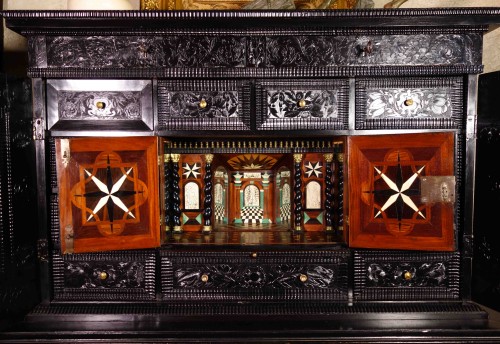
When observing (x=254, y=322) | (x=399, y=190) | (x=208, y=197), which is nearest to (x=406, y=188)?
(x=399, y=190)

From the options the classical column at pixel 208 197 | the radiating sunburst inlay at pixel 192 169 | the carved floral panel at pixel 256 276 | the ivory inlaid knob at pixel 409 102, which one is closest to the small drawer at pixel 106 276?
the carved floral panel at pixel 256 276

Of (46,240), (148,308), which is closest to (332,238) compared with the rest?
(148,308)

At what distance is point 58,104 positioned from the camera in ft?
5.63

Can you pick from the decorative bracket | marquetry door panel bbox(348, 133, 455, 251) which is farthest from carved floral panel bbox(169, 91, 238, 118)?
the decorative bracket

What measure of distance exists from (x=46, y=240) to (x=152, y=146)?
2.05 feet

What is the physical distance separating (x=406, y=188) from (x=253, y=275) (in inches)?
30.6

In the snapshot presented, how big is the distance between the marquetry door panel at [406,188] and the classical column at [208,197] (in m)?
0.79

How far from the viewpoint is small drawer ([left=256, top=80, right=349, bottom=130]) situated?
68.8 inches

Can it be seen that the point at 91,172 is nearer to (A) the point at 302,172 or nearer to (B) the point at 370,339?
(A) the point at 302,172

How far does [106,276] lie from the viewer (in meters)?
1.76

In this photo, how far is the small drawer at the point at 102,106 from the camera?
67.6 inches

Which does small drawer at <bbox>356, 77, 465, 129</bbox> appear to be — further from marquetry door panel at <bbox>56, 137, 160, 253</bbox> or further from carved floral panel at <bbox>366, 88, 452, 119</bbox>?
marquetry door panel at <bbox>56, 137, 160, 253</bbox>

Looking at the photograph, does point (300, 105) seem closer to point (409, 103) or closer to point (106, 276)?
point (409, 103)

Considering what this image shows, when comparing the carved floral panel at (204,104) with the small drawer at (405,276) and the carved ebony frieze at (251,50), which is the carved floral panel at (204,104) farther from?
the small drawer at (405,276)
